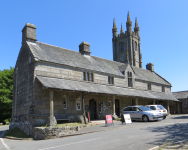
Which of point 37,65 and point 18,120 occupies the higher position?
point 37,65

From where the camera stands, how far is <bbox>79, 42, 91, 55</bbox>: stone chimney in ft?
89.1

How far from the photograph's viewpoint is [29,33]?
71.3ft

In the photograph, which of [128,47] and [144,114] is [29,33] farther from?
A: [128,47]

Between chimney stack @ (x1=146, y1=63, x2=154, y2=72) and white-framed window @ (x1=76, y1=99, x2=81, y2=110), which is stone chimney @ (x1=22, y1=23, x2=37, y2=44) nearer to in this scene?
white-framed window @ (x1=76, y1=99, x2=81, y2=110)

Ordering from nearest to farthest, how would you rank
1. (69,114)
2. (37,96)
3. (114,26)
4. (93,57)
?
(37,96), (69,114), (93,57), (114,26)

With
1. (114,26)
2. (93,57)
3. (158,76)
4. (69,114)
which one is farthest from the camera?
(114,26)

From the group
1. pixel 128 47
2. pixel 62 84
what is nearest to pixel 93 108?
pixel 62 84

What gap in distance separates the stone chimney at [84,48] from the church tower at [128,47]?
3991cm

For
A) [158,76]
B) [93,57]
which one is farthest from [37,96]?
[158,76]

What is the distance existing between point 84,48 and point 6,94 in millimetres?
21250

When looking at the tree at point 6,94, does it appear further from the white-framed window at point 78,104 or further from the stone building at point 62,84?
the white-framed window at point 78,104

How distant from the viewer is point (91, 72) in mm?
24281

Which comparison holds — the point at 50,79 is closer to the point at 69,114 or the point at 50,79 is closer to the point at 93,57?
the point at 69,114

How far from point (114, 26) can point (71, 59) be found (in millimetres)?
55544
